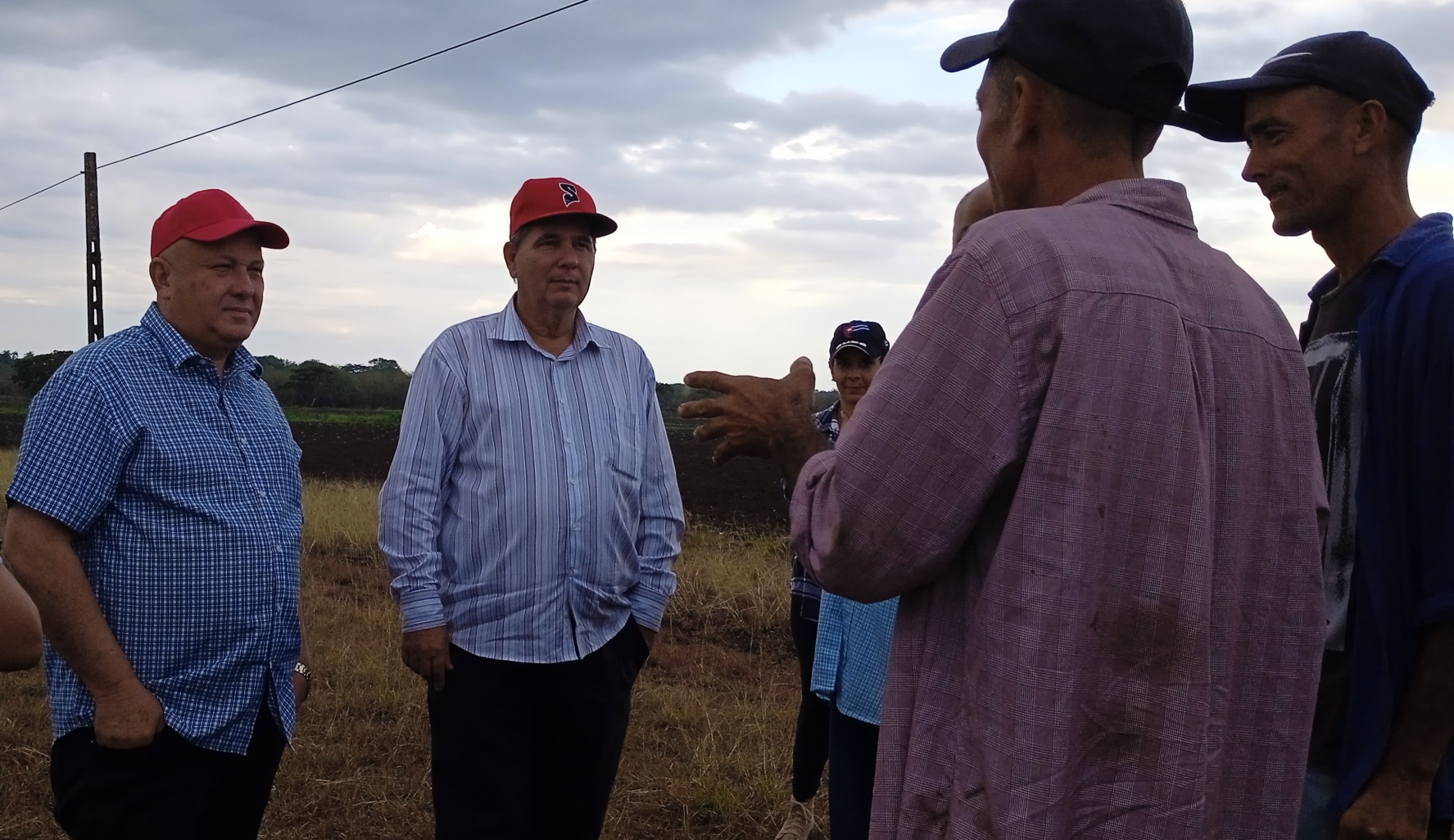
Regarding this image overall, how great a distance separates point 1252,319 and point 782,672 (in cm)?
610

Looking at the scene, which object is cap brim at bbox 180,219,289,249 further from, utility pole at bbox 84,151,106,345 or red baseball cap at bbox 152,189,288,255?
utility pole at bbox 84,151,106,345

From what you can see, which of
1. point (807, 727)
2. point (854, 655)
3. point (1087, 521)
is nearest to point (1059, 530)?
point (1087, 521)

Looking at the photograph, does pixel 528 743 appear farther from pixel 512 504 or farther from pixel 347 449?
pixel 347 449

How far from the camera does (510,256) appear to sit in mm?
3941

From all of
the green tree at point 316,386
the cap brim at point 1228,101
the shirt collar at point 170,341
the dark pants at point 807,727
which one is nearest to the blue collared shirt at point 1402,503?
the cap brim at point 1228,101

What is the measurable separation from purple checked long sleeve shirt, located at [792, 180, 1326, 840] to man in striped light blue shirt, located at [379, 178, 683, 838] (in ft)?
6.64

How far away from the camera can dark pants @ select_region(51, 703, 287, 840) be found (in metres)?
2.85

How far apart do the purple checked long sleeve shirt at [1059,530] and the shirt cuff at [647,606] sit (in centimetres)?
221

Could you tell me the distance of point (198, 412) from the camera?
3109 millimetres

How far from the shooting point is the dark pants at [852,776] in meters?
3.15

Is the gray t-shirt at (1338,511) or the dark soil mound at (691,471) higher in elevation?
the gray t-shirt at (1338,511)

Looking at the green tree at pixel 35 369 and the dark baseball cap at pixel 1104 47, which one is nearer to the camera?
the dark baseball cap at pixel 1104 47

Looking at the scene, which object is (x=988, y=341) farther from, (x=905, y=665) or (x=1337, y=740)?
(x=1337, y=740)

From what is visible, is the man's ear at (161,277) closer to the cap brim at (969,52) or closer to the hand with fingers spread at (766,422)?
the hand with fingers spread at (766,422)
